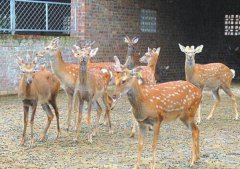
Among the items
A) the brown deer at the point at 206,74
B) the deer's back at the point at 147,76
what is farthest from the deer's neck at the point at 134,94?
the brown deer at the point at 206,74

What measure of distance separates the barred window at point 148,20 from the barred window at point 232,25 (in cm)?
510

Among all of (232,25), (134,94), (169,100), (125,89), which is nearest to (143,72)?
(169,100)

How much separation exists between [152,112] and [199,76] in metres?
4.20

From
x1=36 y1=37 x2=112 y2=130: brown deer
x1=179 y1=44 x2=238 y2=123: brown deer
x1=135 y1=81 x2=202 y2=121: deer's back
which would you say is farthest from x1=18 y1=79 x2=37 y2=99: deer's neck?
x1=179 y1=44 x2=238 y2=123: brown deer

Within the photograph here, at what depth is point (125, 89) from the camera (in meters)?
5.98

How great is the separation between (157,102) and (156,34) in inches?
479

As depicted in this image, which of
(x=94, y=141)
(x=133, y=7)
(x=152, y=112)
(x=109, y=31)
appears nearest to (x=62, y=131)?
(x=94, y=141)

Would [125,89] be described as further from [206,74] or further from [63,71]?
[206,74]

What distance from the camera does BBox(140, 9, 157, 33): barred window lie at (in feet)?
57.1

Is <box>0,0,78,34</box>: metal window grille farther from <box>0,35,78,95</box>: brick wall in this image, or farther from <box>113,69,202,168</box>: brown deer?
<box>113,69,202,168</box>: brown deer

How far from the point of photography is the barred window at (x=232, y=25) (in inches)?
861

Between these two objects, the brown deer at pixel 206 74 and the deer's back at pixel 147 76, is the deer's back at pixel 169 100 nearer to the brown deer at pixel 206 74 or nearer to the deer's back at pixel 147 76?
the deer's back at pixel 147 76

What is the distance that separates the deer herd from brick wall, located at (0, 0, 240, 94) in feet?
12.3

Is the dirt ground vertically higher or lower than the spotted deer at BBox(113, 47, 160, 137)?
lower
